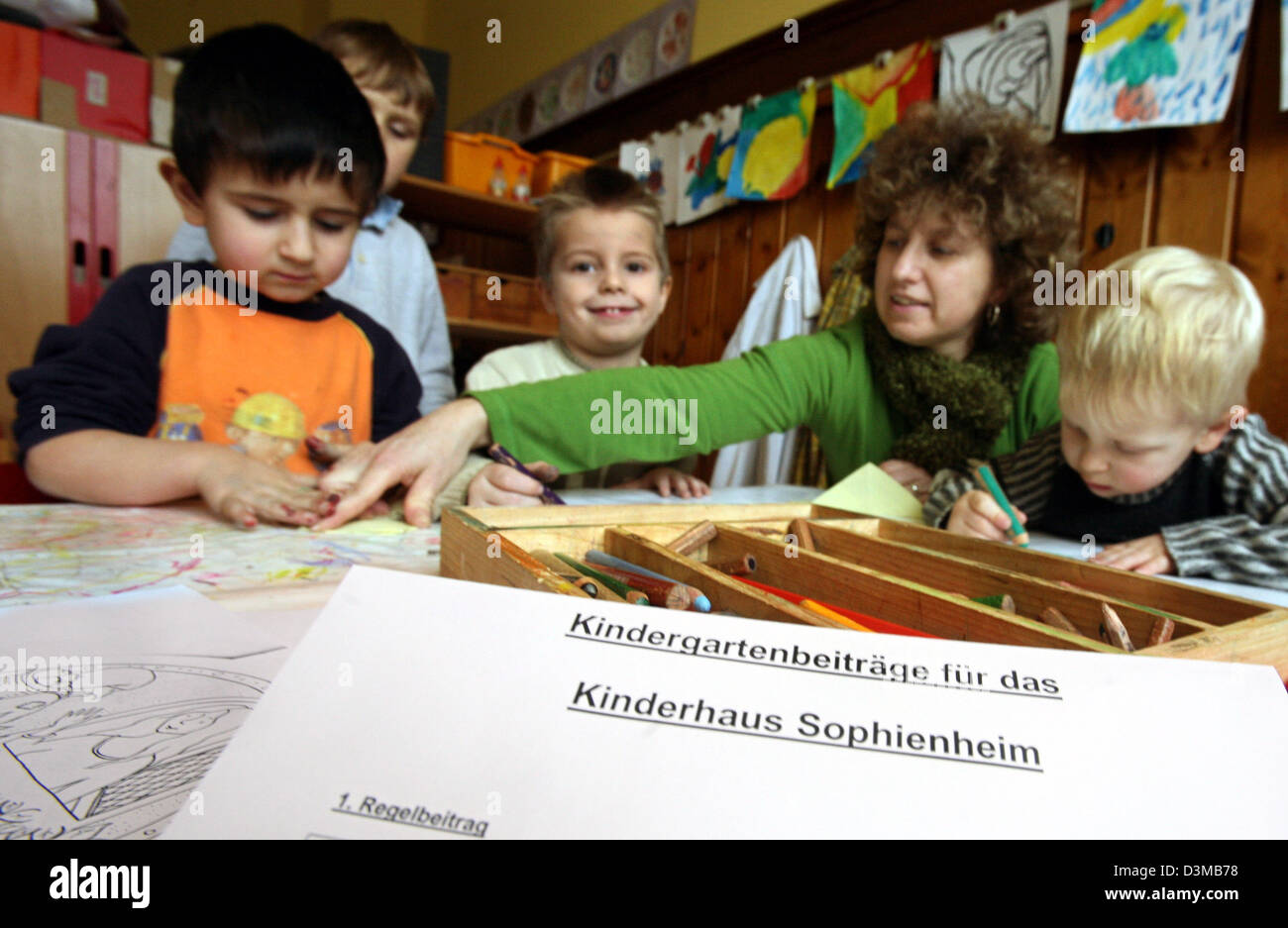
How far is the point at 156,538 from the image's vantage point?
2.05 ft

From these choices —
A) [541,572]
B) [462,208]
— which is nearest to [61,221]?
[462,208]

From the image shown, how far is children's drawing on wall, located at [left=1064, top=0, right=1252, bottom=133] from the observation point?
47.7 inches

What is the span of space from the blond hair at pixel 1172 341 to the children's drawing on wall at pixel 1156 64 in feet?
2.18

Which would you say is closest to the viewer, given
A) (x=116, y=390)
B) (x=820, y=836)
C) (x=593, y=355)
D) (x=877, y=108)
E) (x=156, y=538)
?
(x=820, y=836)

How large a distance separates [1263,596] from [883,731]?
62 cm

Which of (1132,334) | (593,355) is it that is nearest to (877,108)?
(593,355)

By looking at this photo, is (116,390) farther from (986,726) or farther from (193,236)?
(986,726)

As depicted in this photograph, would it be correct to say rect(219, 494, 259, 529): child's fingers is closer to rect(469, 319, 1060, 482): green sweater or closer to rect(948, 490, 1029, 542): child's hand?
rect(469, 319, 1060, 482): green sweater

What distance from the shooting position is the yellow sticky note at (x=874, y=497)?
0.85 metres

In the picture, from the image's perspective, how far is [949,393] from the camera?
3.36 ft

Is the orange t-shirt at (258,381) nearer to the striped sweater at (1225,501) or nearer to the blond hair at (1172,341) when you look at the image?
the striped sweater at (1225,501)

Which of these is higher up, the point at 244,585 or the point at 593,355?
the point at 593,355

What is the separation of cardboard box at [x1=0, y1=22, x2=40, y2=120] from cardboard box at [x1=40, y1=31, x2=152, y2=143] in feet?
0.04

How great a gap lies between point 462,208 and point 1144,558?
2.50 m
